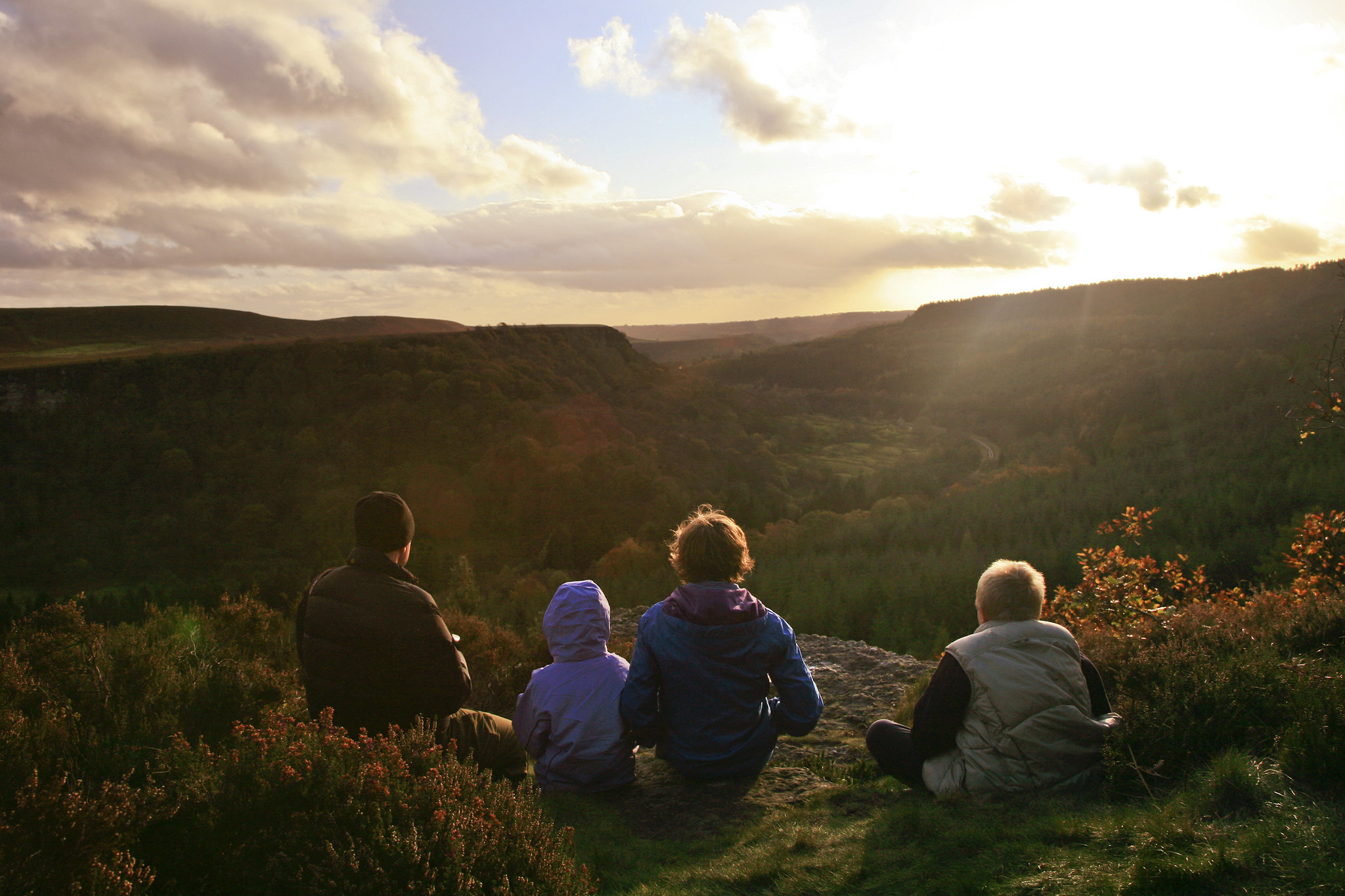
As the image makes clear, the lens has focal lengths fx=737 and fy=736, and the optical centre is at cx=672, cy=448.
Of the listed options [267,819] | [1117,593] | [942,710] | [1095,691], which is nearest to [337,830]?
[267,819]

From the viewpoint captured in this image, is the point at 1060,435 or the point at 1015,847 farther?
the point at 1060,435

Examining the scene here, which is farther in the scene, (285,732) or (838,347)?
(838,347)

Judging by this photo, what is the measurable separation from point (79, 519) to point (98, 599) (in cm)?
972

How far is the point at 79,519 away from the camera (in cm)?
2150

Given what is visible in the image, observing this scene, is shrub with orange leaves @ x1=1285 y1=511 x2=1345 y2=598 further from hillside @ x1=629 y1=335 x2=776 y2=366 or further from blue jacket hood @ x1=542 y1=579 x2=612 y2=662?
hillside @ x1=629 y1=335 x2=776 y2=366

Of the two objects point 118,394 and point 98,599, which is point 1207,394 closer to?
point 98,599

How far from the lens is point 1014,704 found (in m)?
3.31

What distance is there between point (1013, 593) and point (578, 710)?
2.23 meters

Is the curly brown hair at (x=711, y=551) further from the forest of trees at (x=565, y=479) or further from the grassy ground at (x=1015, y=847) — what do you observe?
the forest of trees at (x=565, y=479)

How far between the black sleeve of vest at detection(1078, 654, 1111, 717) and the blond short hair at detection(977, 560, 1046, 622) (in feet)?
1.43

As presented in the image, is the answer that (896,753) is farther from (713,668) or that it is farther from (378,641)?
(378,641)

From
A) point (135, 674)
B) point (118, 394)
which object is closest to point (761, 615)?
point (135, 674)

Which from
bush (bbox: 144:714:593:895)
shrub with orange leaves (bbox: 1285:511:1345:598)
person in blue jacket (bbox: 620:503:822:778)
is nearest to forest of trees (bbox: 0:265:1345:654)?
shrub with orange leaves (bbox: 1285:511:1345:598)

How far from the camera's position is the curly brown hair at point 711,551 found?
12.2 ft
